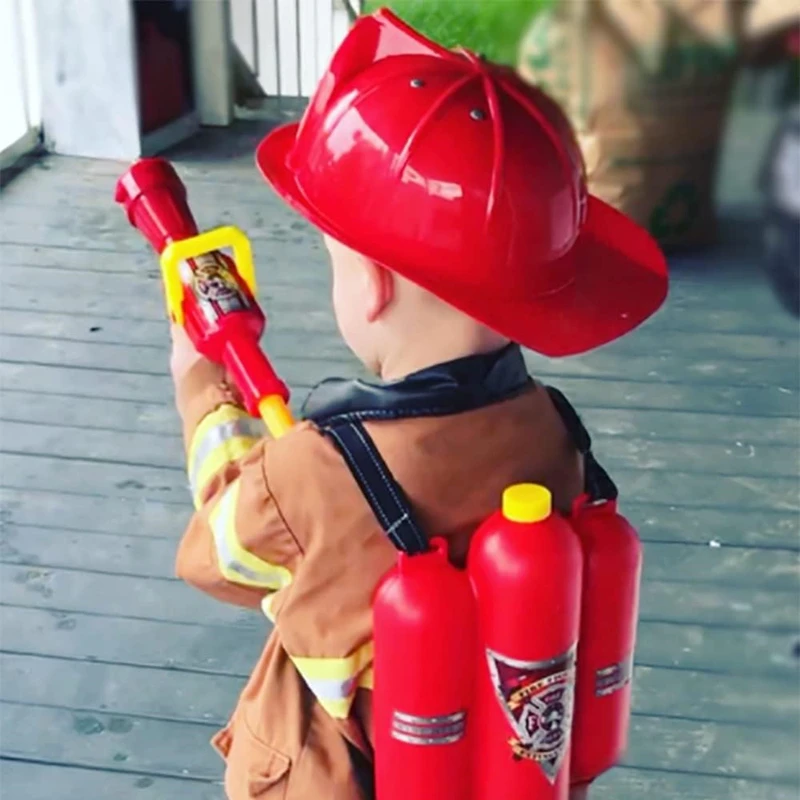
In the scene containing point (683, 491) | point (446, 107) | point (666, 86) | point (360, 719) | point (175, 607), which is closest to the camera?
point (446, 107)

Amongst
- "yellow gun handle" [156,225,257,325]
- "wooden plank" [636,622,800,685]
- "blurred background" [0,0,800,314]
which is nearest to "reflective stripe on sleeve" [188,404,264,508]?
"yellow gun handle" [156,225,257,325]

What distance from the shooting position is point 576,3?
Answer: 3123mm

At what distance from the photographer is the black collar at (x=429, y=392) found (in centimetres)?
92

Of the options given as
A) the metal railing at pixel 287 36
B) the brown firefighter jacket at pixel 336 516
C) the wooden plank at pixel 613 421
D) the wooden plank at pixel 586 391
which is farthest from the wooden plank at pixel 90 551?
the metal railing at pixel 287 36

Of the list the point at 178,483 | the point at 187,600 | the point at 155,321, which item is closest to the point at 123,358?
the point at 155,321

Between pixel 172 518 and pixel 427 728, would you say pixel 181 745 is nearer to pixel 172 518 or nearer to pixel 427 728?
pixel 172 518

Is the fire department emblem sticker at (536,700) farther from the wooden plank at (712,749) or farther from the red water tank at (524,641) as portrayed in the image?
the wooden plank at (712,749)

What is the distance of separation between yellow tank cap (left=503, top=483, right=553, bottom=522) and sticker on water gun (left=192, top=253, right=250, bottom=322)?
0.32m

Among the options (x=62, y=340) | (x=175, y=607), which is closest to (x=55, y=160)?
(x=62, y=340)

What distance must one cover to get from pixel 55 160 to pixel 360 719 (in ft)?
9.61

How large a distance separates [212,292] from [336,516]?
28cm

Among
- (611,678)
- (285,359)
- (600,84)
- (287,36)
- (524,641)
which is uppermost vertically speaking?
(524,641)

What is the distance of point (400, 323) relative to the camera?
939mm

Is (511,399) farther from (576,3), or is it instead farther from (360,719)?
(576,3)
